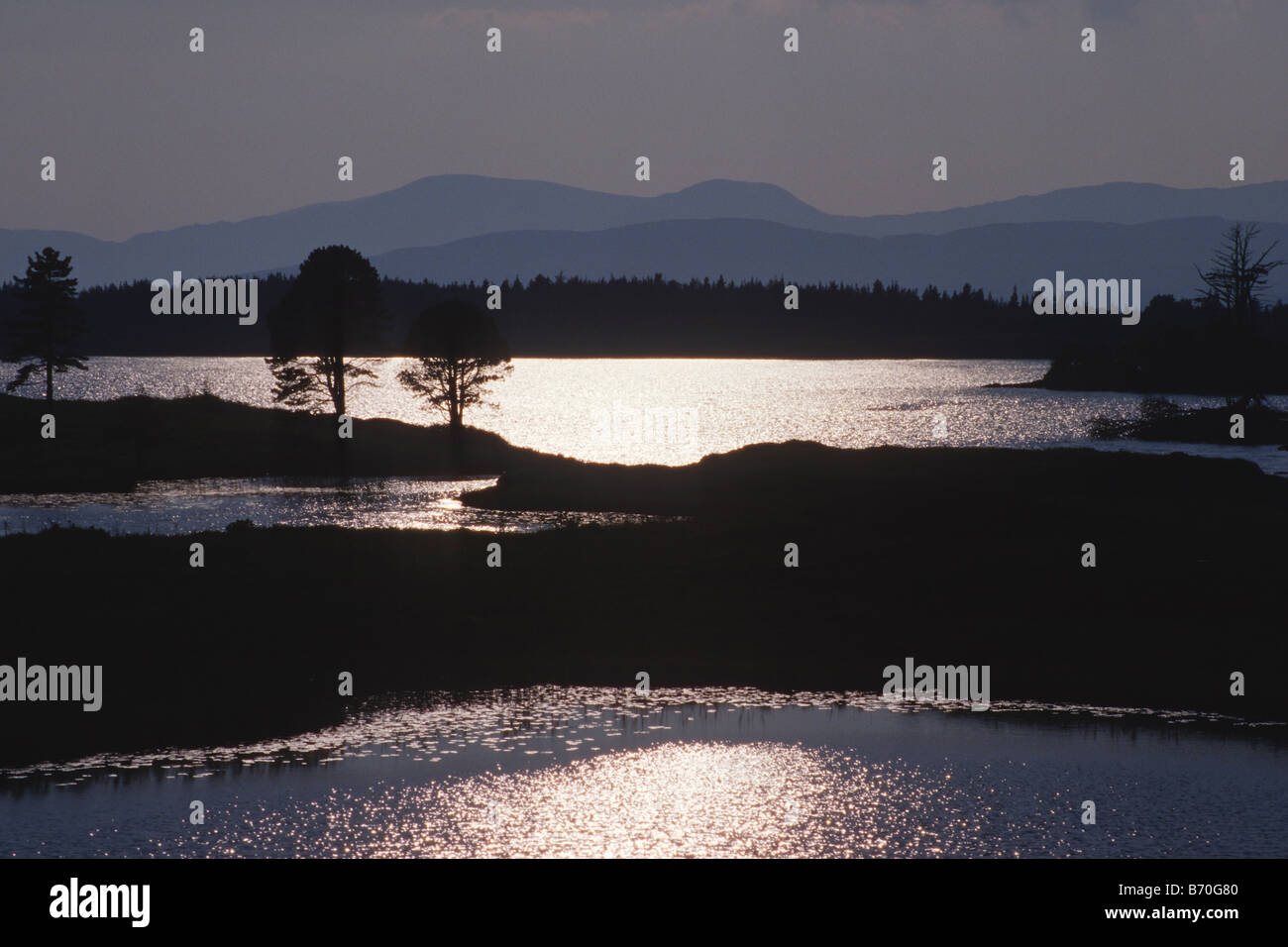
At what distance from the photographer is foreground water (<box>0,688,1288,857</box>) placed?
19109 millimetres

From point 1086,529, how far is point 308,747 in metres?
31.7

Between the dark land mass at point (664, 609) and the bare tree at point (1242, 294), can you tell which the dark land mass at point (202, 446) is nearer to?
the dark land mass at point (664, 609)

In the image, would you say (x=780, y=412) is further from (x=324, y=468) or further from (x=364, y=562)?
(x=364, y=562)

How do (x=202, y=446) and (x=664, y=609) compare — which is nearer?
(x=664, y=609)

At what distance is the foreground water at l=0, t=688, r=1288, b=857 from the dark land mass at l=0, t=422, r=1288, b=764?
1958 millimetres

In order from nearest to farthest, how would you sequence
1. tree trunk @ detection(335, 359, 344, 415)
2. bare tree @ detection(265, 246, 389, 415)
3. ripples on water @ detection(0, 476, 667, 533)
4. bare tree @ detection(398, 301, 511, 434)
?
ripples on water @ detection(0, 476, 667, 533) → bare tree @ detection(265, 246, 389, 415) → bare tree @ detection(398, 301, 511, 434) → tree trunk @ detection(335, 359, 344, 415)


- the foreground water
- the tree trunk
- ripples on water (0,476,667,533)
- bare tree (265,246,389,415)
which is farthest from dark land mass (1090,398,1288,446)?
the foreground water

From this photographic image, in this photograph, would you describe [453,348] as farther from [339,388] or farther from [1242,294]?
[1242,294]

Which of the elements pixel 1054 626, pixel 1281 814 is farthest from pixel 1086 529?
pixel 1281 814

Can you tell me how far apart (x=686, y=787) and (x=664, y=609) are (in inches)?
545

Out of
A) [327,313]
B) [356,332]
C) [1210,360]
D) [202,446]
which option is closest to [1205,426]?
[1210,360]

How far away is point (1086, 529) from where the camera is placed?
45688mm

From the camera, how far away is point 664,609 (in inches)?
1404

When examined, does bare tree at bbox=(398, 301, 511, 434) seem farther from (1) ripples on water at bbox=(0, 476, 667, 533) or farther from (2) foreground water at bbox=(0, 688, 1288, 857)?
(2) foreground water at bbox=(0, 688, 1288, 857)
